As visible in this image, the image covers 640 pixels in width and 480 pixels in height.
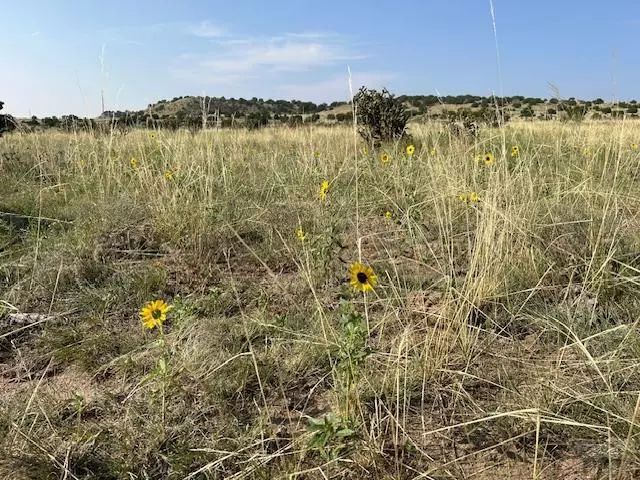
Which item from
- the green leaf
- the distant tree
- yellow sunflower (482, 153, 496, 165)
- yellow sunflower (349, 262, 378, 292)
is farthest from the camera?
the distant tree

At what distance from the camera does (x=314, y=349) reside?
6.19ft

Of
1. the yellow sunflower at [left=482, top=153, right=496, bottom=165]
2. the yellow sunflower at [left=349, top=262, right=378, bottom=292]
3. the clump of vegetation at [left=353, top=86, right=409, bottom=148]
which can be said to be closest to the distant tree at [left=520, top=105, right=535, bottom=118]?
the clump of vegetation at [left=353, top=86, right=409, bottom=148]

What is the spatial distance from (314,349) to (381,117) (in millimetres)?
5616

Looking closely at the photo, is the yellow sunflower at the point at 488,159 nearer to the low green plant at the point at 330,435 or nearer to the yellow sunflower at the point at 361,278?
the yellow sunflower at the point at 361,278

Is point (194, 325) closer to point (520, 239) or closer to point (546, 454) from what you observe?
point (546, 454)

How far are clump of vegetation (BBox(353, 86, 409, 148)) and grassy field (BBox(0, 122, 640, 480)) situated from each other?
11.9 feet

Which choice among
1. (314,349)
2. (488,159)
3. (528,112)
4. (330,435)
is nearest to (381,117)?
(528,112)

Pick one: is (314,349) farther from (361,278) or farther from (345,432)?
(345,432)

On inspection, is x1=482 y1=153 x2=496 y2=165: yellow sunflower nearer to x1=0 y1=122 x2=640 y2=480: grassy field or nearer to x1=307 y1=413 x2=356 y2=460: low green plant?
x1=0 y1=122 x2=640 y2=480: grassy field

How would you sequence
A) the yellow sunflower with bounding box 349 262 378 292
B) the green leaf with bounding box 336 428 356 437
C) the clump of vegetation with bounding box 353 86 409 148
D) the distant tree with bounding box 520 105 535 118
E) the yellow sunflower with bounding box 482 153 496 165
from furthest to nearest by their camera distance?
1. the distant tree with bounding box 520 105 535 118
2. the clump of vegetation with bounding box 353 86 409 148
3. the yellow sunflower with bounding box 482 153 496 165
4. the yellow sunflower with bounding box 349 262 378 292
5. the green leaf with bounding box 336 428 356 437

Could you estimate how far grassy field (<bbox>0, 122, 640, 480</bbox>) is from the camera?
1.42m

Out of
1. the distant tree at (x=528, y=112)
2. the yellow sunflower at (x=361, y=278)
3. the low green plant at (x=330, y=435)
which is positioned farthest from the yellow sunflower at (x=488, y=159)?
the distant tree at (x=528, y=112)

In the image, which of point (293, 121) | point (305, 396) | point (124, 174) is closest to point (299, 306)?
point (305, 396)

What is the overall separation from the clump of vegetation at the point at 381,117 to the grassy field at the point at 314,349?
3.64 m
